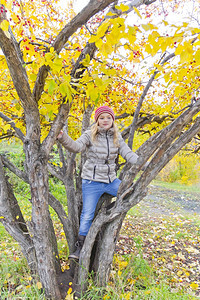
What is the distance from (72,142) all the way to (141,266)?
2.08 m

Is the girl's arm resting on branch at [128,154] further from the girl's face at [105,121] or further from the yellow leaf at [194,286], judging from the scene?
the yellow leaf at [194,286]

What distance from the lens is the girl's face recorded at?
235 centimetres

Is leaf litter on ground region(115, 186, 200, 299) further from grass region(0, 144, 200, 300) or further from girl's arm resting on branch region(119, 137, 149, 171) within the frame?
girl's arm resting on branch region(119, 137, 149, 171)

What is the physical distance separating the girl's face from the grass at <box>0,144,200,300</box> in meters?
1.17

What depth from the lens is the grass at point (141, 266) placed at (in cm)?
223

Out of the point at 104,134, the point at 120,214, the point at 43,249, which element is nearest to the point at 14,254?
the point at 43,249

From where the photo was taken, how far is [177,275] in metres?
3.03

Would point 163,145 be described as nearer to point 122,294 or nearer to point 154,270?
point 122,294

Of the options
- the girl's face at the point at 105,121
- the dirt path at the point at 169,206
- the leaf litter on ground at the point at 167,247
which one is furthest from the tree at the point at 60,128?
the dirt path at the point at 169,206

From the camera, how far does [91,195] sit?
2.36 meters

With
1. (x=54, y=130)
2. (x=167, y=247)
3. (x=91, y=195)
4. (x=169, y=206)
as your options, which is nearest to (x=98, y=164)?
(x=91, y=195)

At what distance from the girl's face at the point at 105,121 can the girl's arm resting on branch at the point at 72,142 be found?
22 cm

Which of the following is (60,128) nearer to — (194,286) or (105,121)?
(105,121)

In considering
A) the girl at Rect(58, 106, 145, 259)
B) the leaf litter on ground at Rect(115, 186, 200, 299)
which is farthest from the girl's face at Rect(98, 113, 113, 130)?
the leaf litter on ground at Rect(115, 186, 200, 299)
